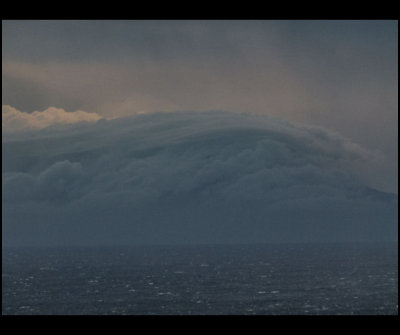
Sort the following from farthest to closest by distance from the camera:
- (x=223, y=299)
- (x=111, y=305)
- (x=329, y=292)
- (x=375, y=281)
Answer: (x=375, y=281), (x=329, y=292), (x=223, y=299), (x=111, y=305)

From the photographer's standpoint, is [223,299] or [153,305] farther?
[223,299]
